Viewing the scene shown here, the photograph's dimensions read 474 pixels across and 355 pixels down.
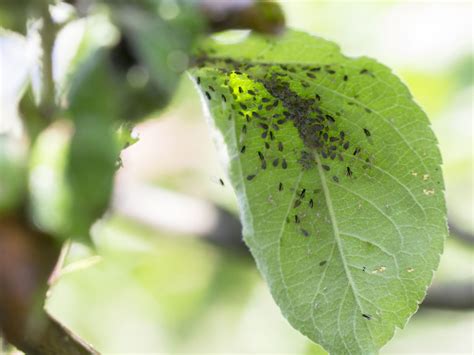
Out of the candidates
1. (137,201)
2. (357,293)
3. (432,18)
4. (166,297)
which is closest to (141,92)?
(357,293)

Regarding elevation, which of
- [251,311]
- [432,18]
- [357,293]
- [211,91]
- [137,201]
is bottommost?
[251,311]

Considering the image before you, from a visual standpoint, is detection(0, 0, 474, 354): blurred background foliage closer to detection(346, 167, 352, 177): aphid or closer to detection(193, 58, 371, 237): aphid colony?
detection(193, 58, 371, 237): aphid colony

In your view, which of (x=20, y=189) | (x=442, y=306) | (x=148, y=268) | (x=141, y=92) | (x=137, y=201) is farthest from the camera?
(x=148, y=268)

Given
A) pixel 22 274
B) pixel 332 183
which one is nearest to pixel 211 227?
pixel 332 183

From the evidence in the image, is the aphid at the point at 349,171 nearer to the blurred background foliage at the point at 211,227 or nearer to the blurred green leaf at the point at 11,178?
the blurred background foliage at the point at 211,227

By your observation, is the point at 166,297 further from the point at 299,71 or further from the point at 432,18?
the point at 299,71

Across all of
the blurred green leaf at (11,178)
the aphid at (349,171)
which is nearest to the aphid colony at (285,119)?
the aphid at (349,171)

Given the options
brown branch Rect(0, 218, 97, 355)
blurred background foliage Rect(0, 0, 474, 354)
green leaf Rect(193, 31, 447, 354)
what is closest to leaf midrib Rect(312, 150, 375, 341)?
green leaf Rect(193, 31, 447, 354)

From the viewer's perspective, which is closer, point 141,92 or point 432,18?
point 141,92
